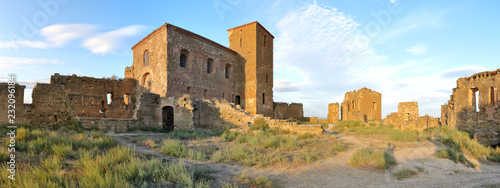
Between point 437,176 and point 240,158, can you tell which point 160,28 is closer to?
point 240,158

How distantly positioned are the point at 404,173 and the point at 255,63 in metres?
20.6

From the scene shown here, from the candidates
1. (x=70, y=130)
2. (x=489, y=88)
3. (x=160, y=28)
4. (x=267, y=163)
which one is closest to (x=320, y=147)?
(x=267, y=163)

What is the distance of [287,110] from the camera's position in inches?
1202

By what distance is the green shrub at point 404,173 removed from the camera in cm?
587

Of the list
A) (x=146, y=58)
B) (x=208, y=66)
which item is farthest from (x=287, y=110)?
(x=146, y=58)

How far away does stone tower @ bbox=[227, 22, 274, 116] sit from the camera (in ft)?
84.1

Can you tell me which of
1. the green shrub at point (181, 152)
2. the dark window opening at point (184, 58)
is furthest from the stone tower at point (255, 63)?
the green shrub at point (181, 152)

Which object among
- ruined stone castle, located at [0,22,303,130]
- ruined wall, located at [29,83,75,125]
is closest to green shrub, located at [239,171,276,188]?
ruined stone castle, located at [0,22,303,130]

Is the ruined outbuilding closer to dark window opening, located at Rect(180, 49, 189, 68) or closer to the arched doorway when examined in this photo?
the arched doorway

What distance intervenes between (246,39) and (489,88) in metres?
21.3

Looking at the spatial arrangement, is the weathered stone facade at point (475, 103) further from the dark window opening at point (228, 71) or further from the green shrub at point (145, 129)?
the dark window opening at point (228, 71)

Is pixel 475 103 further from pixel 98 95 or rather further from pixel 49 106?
pixel 98 95

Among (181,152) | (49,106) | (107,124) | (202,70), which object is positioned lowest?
(181,152)

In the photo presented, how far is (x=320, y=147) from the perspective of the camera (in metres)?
9.14
